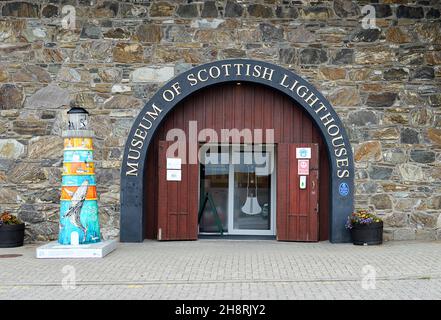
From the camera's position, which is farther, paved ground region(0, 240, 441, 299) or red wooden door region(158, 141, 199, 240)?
red wooden door region(158, 141, 199, 240)

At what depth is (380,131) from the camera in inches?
498

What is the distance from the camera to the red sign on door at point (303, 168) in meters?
12.8

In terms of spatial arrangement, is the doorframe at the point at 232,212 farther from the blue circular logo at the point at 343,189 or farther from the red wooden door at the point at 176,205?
the blue circular logo at the point at 343,189

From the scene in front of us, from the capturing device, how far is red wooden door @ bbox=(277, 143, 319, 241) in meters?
12.8

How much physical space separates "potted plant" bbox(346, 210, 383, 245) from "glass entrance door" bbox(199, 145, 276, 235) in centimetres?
205

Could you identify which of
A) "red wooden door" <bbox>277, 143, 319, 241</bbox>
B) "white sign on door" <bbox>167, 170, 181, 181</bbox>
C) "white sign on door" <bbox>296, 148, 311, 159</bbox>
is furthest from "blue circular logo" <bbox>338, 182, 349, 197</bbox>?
"white sign on door" <bbox>167, 170, 181, 181</bbox>

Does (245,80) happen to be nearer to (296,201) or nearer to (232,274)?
(296,201)

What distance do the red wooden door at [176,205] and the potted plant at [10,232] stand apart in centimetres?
281

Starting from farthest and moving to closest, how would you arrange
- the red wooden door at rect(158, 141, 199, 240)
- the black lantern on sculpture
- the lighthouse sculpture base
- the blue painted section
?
the red wooden door at rect(158, 141, 199, 240), the black lantern on sculpture, the blue painted section, the lighthouse sculpture base

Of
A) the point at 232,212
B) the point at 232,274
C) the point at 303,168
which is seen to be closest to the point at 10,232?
the point at 232,212

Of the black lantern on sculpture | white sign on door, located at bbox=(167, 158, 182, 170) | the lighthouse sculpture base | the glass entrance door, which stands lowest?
the lighthouse sculpture base

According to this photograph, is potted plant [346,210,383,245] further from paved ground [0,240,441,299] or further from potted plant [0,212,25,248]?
potted plant [0,212,25,248]

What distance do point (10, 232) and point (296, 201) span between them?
5856 mm
